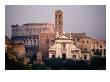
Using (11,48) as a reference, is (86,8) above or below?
above

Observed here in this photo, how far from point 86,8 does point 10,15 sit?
1.28 meters

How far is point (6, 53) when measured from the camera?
9.07 meters

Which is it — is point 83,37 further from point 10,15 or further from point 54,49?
point 10,15

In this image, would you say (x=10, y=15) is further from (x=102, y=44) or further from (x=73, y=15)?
(x=102, y=44)

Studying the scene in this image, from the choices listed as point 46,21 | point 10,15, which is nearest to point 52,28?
point 46,21

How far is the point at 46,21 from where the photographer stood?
911 centimetres

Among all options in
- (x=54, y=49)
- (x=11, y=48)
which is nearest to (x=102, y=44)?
(x=54, y=49)

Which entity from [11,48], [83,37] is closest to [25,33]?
[11,48]

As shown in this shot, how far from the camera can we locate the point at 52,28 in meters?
9.13

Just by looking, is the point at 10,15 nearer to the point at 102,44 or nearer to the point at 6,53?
the point at 6,53
